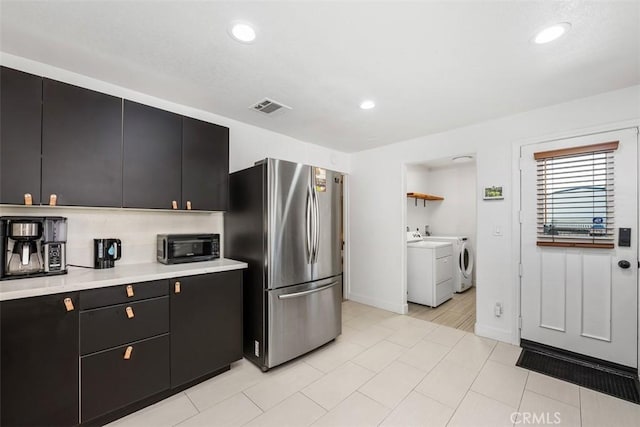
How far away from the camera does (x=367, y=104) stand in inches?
104

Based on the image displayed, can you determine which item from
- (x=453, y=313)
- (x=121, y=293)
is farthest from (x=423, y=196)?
(x=121, y=293)

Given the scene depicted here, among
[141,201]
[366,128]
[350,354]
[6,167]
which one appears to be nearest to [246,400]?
[350,354]

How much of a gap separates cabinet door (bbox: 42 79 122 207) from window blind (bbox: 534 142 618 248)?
3912 mm

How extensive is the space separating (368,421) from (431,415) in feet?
1.48

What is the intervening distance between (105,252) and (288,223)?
1.51 m

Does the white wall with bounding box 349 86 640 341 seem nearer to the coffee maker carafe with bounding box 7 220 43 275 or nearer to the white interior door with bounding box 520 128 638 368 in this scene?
the white interior door with bounding box 520 128 638 368

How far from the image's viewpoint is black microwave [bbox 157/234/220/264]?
2350 millimetres

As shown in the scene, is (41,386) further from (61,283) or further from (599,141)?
(599,141)

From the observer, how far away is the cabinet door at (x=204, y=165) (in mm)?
2422

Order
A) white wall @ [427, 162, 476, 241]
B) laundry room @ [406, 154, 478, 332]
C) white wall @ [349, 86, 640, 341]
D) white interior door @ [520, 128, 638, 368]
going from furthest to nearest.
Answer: white wall @ [427, 162, 476, 241]
laundry room @ [406, 154, 478, 332]
white wall @ [349, 86, 640, 341]
white interior door @ [520, 128, 638, 368]

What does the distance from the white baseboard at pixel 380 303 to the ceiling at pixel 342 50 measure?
8.90 ft

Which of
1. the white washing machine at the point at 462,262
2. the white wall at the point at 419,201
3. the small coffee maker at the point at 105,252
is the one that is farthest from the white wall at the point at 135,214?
the white washing machine at the point at 462,262

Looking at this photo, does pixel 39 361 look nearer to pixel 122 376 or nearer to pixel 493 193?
pixel 122 376

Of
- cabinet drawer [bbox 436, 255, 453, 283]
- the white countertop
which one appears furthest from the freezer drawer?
cabinet drawer [bbox 436, 255, 453, 283]
